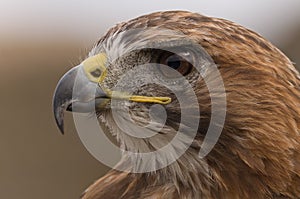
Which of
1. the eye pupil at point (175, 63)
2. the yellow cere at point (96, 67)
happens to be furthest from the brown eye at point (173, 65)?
the yellow cere at point (96, 67)

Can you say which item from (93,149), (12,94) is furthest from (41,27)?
(93,149)

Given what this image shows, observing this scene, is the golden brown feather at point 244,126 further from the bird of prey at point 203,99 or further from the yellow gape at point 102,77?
the yellow gape at point 102,77

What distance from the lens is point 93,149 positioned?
3057 millimetres

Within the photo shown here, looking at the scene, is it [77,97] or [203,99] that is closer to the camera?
[77,97]

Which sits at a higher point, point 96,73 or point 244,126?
point 96,73

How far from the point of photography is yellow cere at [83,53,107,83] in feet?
8.84

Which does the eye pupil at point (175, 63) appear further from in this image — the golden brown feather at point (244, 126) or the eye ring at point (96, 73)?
the eye ring at point (96, 73)

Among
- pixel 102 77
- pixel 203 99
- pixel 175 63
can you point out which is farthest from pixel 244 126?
pixel 102 77

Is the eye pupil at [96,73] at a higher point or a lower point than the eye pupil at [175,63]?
lower

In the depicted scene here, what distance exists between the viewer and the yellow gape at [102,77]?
8.78 feet

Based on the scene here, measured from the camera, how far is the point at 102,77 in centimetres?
270

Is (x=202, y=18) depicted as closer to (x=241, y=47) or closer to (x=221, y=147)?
(x=241, y=47)

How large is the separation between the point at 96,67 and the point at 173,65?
215 millimetres

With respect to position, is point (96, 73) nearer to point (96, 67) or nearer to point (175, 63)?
point (96, 67)
